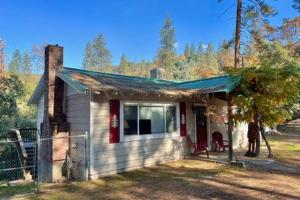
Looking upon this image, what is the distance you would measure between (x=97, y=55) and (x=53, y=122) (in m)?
48.1

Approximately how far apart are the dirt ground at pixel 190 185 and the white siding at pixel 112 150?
371 millimetres

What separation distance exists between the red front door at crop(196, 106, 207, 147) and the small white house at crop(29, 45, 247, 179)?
0.67 meters

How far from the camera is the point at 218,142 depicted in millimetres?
13719

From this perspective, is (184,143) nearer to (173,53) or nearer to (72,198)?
(72,198)

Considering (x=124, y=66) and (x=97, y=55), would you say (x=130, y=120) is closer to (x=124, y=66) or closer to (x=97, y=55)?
(x=97, y=55)

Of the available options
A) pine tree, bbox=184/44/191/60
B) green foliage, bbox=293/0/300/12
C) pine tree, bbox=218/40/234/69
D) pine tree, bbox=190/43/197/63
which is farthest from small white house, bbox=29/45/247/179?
pine tree, bbox=184/44/191/60

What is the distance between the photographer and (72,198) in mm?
7137

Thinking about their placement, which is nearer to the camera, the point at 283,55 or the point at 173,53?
the point at 283,55

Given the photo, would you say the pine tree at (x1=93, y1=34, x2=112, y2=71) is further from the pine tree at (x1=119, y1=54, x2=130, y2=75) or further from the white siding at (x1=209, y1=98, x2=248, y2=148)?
the white siding at (x1=209, y1=98, x2=248, y2=148)

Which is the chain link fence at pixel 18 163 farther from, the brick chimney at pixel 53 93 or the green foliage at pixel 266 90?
the green foliage at pixel 266 90

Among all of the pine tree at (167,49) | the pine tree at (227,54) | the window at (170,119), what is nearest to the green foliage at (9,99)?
the window at (170,119)

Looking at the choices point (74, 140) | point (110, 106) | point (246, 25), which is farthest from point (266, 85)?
point (74, 140)

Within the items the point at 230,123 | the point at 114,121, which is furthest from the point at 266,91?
the point at 114,121

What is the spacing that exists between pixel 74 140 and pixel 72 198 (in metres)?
3.06
